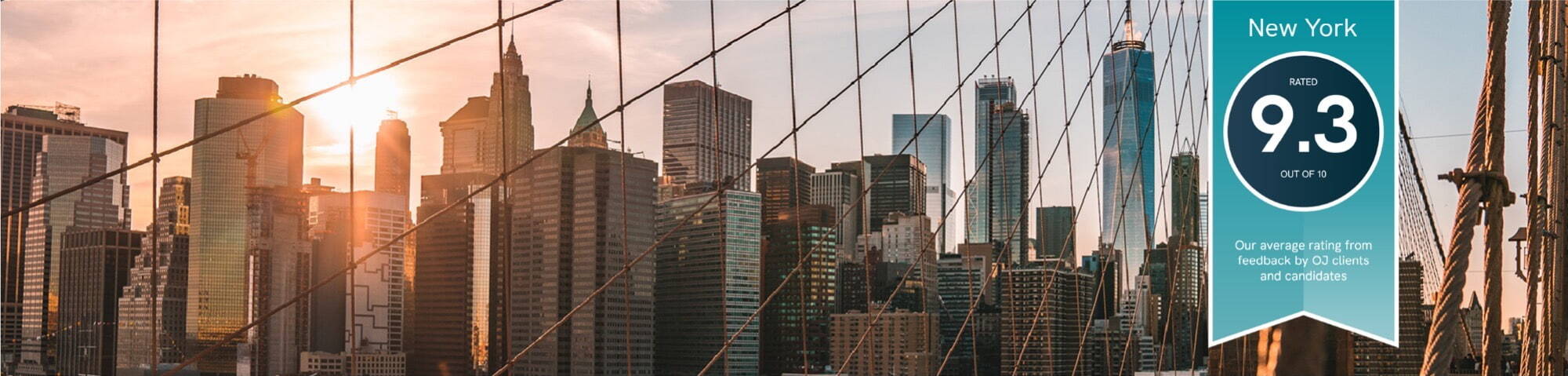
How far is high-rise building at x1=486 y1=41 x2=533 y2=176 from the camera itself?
22.7ft

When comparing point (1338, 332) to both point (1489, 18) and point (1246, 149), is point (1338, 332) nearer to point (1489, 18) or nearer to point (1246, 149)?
point (1246, 149)

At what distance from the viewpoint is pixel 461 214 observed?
5534 cm

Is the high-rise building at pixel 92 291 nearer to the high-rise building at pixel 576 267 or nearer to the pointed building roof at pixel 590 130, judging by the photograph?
the pointed building roof at pixel 590 130

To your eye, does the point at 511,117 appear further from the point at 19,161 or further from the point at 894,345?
the point at 894,345

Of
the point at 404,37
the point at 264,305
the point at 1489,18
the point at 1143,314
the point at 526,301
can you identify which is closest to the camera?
the point at 1489,18

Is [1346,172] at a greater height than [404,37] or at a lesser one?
lesser

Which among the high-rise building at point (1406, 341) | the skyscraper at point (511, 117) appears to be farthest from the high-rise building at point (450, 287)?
the high-rise building at point (1406, 341)

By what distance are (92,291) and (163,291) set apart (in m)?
8.41

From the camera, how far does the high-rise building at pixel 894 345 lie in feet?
116

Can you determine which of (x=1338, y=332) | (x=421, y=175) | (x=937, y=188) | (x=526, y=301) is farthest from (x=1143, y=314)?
(x=937, y=188)

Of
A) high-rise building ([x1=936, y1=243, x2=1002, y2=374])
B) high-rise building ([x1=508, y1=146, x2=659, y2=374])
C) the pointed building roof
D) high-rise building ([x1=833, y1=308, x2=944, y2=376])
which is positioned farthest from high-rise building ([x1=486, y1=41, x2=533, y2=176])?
high-rise building ([x1=936, y1=243, x2=1002, y2=374])

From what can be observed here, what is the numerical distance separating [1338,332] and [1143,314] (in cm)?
3648

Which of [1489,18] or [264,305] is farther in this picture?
[264,305]

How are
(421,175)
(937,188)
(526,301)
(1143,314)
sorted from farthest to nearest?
(937,188) < (421,175) < (526,301) < (1143,314)
